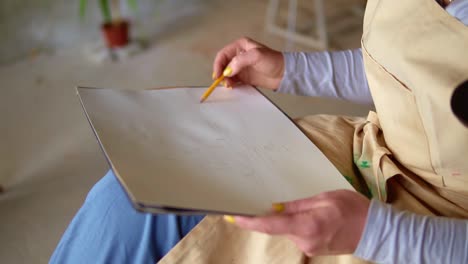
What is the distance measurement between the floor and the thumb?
68 centimetres

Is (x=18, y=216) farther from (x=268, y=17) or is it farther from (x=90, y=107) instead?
(x=268, y=17)

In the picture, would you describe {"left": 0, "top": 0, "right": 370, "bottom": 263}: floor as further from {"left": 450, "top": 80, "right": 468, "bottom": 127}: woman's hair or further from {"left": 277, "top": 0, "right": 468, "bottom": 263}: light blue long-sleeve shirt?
{"left": 450, "top": 80, "right": 468, "bottom": 127}: woman's hair

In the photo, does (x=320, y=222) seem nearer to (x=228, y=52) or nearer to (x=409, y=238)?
(x=409, y=238)

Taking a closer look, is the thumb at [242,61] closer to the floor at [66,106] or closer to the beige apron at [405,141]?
Result: the beige apron at [405,141]

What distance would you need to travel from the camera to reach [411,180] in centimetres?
62

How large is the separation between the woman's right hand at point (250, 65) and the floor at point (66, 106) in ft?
2.17

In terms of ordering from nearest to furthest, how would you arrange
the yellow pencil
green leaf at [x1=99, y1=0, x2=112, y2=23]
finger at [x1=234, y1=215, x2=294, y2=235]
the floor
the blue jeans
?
1. finger at [x1=234, y1=215, x2=294, y2=235]
2. the blue jeans
3. the yellow pencil
4. the floor
5. green leaf at [x1=99, y1=0, x2=112, y2=23]

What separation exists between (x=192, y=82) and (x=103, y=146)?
3.97 feet

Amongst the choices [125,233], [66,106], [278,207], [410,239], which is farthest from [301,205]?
[66,106]

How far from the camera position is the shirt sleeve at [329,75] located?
79 cm

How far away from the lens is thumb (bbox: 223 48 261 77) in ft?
2.51

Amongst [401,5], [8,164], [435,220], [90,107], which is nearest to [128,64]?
[8,164]

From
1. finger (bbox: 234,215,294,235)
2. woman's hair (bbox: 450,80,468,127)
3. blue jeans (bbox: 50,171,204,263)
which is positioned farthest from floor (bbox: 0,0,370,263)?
woman's hair (bbox: 450,80,468,127)

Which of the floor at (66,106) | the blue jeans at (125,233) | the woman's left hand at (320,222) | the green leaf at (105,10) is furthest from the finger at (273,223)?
the green leaf at (105,10)
